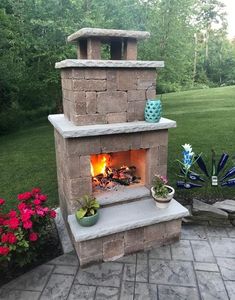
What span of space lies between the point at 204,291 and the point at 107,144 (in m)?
2.66

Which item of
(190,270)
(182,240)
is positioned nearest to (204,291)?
(190,270)

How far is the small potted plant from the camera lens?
4.20 metres

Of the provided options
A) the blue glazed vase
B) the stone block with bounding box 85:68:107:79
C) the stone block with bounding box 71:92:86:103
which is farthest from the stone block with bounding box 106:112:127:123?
the stone block with bounding box 85:68:107:79

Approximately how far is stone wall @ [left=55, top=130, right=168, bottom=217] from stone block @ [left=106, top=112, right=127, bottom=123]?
26 centimetres

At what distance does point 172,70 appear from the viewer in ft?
47.3

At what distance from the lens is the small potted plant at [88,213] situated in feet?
13.8

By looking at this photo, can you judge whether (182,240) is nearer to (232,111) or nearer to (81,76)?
(81,76)

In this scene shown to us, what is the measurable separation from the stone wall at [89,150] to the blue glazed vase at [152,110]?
9.9 inches

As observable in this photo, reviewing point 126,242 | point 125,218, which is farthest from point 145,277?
point 125,218

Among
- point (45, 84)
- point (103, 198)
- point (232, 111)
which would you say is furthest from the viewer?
point (232, 111)

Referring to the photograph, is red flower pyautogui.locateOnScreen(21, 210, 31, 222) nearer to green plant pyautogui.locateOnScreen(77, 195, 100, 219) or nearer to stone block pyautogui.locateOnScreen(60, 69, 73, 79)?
green plant pyautogui.locateOnScreen(77, 195, 100, 219)

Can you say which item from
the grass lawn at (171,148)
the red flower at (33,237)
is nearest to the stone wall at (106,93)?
the red flower at (33,237)

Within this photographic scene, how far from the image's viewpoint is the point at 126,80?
4.44 meters

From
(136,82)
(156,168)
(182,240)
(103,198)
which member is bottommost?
(182,240)
